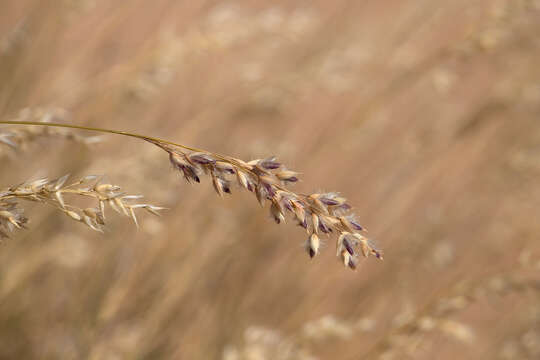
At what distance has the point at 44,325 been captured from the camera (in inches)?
79.7

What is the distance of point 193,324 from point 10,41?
1240 millimetres

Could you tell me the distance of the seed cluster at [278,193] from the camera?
28.5 inches

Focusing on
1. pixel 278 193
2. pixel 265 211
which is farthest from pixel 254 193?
pixel 265 211

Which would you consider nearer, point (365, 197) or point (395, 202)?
point (395, 202)

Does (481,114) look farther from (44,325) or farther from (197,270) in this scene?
(44,325)

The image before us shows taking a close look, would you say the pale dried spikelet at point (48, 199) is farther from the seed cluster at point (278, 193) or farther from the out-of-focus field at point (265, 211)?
the out-of-focus field at point (265, 211)

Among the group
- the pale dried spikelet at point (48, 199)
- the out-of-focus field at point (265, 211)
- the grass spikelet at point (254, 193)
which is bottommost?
the pale dried spikelet at point (48, 199)

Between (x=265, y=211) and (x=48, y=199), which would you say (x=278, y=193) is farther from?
(x=265, y=211)

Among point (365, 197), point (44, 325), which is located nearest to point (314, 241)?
Answer: point (44, 325)

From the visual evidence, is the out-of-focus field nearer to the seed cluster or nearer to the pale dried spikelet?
the pale dried spikelet

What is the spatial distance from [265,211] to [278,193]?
1.24 m

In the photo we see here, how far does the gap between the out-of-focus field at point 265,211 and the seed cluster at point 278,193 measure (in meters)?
0.52

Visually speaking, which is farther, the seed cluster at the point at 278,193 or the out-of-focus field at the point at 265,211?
the out-of-focus field at the point at 265,211

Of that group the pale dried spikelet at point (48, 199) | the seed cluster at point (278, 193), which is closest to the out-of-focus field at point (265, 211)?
the pale dried spikelet at point (48, 199)
